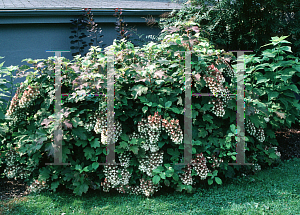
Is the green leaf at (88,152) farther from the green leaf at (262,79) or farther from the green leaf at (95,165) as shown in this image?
the green leaf at (262,79)

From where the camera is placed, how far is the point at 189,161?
3.05 metres

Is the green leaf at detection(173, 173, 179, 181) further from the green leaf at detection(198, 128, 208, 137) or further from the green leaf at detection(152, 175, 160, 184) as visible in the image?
the green leaf at detection(198, 128, 208, 137)

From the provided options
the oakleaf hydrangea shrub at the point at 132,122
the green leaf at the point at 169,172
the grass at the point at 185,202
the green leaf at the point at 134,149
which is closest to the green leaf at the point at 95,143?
the oakleaf hydrangea shrub at the point at 132,122

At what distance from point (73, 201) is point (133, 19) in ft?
15.4

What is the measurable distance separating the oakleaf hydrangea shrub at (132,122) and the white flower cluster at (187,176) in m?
0.01

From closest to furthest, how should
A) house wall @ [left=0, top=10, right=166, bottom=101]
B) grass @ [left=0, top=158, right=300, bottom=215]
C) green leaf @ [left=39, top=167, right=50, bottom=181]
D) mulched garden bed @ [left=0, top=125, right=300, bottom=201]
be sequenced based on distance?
1. grass @ [left=0, top=158, right=300, bottom=215]
2. green leaf @ [left=39, top=167, right=50, bottom=181]
3. mulched garden bed @ [left=0, top=125, right=300, bottom=201]
4. house wall @ [left=0, top=10, right=166, bottom=101]

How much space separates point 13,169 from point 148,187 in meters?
1.75

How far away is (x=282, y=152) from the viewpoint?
4.25 m

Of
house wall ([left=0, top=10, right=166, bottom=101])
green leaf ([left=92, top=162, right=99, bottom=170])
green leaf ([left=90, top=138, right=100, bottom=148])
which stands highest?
house wall ([left=0, top=10, right=166, bottom=101])

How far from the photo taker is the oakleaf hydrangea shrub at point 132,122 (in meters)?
2.85

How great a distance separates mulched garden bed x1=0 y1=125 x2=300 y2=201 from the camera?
3125 millimetres

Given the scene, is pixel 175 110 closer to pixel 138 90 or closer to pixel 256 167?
→ pixel 138 90

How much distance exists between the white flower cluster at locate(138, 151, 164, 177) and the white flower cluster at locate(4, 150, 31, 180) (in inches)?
58.4

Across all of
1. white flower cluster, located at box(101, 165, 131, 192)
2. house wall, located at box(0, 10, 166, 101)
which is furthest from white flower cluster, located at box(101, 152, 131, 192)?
house wall, located at box(0, 10, 166, 101)
